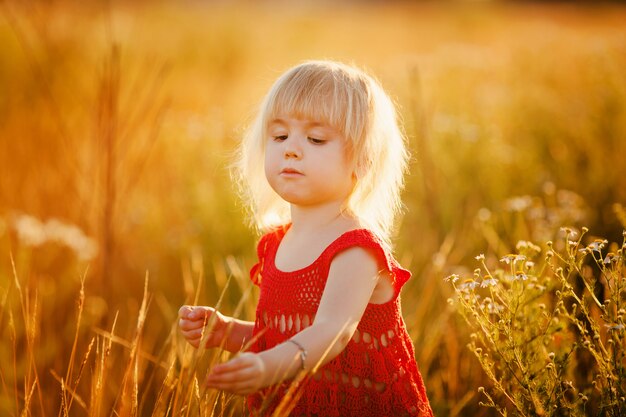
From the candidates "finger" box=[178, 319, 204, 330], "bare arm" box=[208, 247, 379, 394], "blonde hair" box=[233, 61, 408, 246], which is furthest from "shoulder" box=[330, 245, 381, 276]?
"finger" box=[178, 319, 204, 330]

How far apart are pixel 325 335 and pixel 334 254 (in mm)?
189

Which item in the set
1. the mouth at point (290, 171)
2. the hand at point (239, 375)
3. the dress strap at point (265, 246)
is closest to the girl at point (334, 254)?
the mouth at point (290, 171)

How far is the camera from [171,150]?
13.0 ft

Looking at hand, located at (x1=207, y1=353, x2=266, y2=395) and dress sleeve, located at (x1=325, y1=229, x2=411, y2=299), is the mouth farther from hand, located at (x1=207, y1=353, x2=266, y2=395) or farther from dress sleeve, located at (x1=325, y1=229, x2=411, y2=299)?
hand, located at (x1=207, y1=353, x2=266, y2=395)

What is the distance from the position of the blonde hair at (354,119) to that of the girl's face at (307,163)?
2cm

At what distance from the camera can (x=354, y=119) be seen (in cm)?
144

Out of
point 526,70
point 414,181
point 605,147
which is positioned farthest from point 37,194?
point 526,70

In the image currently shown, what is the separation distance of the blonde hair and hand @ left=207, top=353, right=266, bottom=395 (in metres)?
0.47

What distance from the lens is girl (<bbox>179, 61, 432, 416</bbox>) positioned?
4.51ft

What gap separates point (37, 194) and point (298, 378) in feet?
9.25

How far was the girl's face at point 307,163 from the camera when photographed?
140cm

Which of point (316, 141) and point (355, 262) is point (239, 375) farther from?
point (316, 141)

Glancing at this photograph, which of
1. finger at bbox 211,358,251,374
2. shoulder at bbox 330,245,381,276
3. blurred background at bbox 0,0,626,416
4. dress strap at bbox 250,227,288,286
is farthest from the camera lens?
blurred background at bbox 0,0,626,416

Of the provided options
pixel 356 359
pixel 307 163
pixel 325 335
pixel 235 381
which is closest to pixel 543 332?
pixel 356 359
